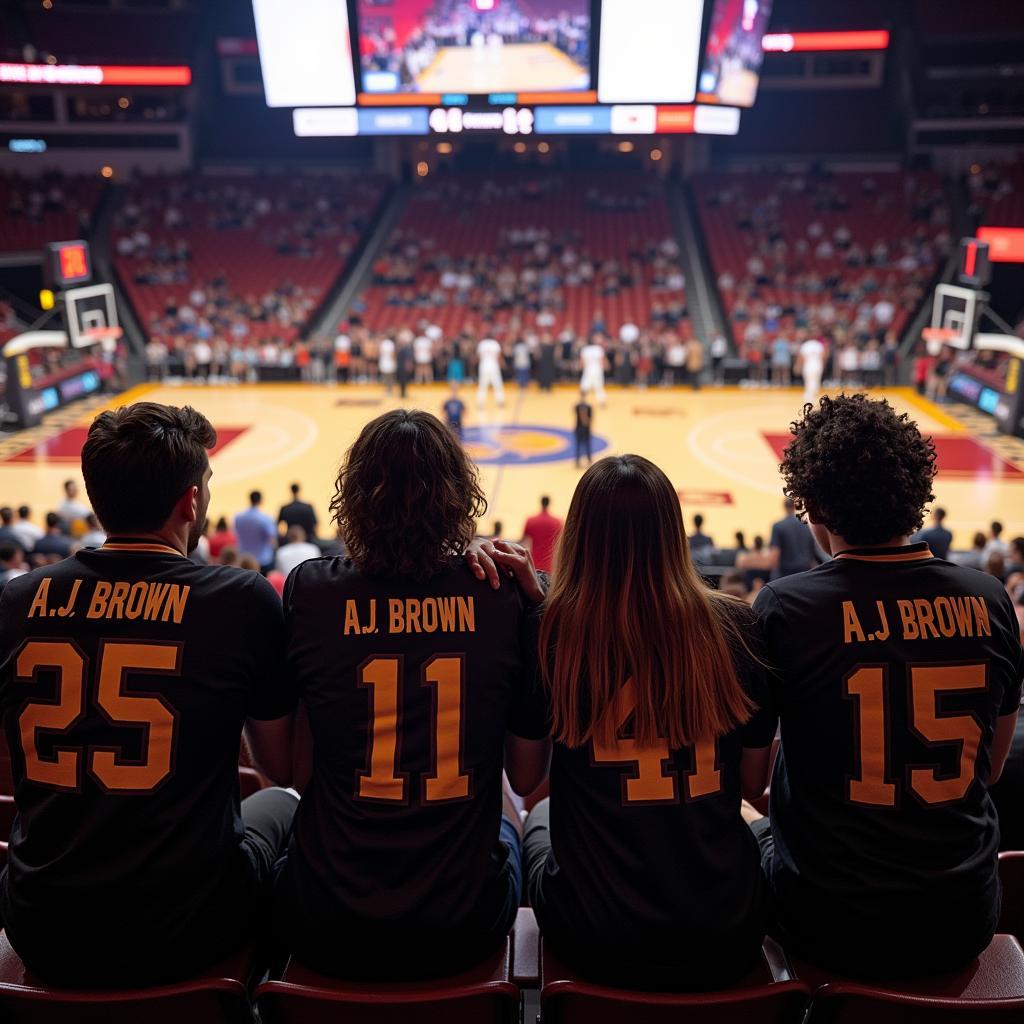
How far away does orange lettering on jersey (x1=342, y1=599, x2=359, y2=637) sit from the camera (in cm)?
244

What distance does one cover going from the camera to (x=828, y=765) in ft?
8.04

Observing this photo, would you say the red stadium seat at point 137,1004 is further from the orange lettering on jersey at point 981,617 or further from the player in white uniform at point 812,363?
the player in white uniform at point 812,363

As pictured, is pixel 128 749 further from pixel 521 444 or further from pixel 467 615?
pixel 521 444

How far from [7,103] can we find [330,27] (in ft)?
79.1

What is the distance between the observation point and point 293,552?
31.4 feet

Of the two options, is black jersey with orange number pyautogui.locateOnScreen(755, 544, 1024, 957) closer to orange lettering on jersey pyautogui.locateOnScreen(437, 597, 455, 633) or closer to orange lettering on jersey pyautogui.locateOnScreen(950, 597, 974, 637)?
orange lettering on jersey pyautogui.locateOnScreen(950, 597, 974, 637)

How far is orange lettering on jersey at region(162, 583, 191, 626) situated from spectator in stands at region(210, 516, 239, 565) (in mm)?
7905

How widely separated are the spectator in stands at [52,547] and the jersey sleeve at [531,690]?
25.3ft

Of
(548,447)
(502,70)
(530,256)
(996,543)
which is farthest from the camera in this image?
(530,256)

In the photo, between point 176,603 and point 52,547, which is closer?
point 176,603

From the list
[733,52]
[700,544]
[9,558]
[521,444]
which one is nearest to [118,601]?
[9,558]

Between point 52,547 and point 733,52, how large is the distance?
472 inches

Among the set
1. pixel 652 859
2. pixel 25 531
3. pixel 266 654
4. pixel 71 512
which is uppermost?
pixel 266 654

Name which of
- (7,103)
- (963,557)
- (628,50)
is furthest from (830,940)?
(7,103)
